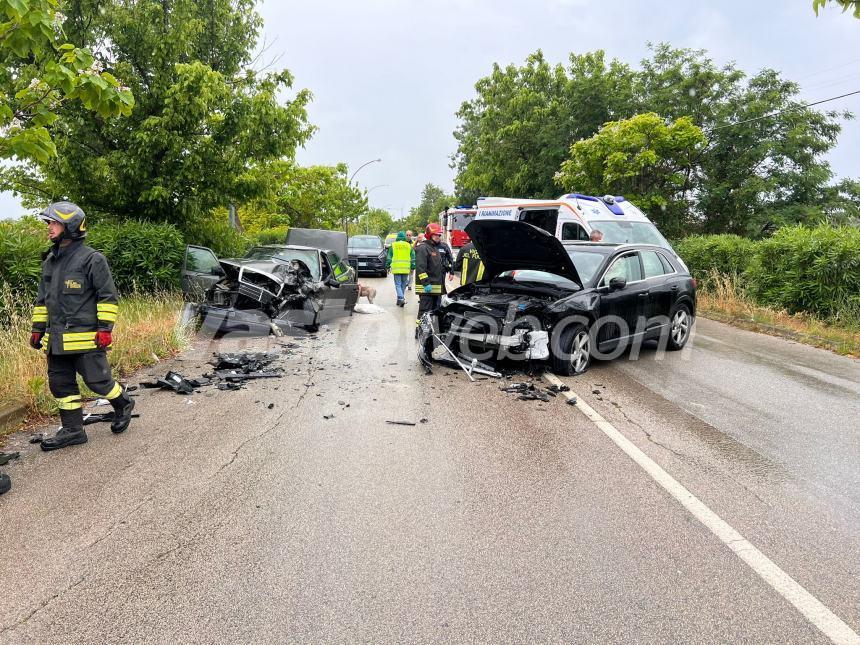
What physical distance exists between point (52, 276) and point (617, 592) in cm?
455

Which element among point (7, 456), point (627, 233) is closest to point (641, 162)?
point (627, 233)

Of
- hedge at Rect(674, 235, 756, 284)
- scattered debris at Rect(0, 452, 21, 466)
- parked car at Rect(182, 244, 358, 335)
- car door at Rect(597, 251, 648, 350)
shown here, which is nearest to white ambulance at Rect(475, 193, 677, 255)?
hedge at Rect(674, 235, 756, 284)

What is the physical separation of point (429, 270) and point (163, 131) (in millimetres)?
6648

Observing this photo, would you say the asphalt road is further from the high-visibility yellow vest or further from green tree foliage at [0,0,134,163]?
the high-visibility yellow vest

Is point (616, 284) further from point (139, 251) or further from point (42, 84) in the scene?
point (139, 251)

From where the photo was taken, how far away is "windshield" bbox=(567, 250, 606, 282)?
7234 millimetres

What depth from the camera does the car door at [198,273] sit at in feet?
33.7

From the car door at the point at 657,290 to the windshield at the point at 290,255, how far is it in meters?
6.17

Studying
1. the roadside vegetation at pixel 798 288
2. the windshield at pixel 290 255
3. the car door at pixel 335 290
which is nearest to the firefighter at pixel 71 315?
the car door at pixel 335 290

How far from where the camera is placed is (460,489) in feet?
12.3

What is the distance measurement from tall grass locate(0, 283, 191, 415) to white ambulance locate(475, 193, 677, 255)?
21.7ft

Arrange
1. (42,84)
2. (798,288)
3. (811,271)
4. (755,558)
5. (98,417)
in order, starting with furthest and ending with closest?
(798,288), (811,271), (42,84), (98,417), (755,558)

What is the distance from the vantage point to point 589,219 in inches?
457

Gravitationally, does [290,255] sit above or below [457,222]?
below
